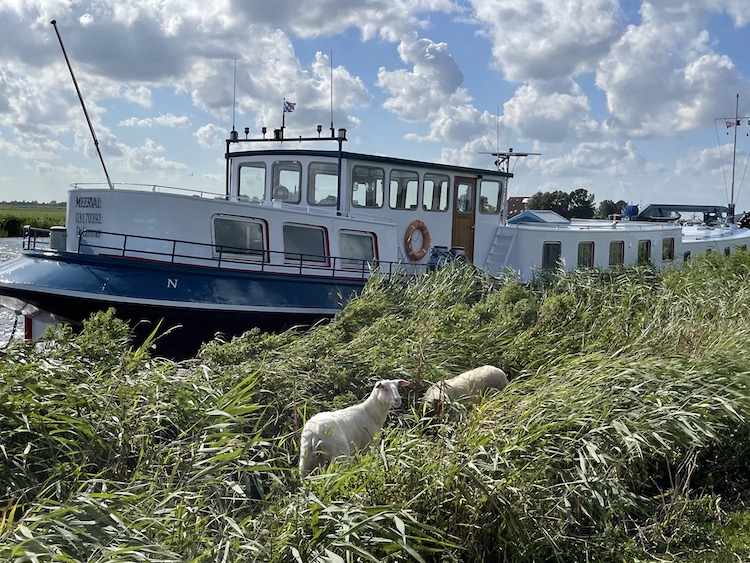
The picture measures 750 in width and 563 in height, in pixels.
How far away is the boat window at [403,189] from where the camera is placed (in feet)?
44.7

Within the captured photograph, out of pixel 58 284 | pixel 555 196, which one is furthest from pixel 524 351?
pixel 555 196

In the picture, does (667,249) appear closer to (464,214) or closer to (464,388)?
(464,214)

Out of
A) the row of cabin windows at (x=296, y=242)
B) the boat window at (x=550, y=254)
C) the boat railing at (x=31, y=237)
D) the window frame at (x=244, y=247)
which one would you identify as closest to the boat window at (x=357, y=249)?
the row of cabin windows at (x=296, y=242)

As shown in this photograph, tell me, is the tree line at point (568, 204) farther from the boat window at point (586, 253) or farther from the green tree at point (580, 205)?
the boat window at point (586, 253)

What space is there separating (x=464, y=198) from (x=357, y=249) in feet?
11.3

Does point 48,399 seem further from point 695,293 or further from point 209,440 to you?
point 695,293

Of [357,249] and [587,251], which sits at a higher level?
[587,251]

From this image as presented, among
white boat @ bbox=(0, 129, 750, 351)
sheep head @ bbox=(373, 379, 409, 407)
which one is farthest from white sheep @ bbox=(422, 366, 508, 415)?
white boat @ bbox=(0, 129, 750, 351)

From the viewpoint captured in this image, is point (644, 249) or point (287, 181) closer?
point (287, 181)

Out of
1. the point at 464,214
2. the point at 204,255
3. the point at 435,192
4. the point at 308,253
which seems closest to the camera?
the point at 204,255

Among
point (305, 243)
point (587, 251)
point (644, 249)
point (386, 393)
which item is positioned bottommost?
point (386, 393)

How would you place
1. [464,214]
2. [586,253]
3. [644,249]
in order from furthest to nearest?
[644,249]
[586,253]
[464,214]

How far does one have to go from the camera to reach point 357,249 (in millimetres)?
12383

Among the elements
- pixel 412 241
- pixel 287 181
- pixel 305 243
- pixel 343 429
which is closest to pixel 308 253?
pixel 305 243
